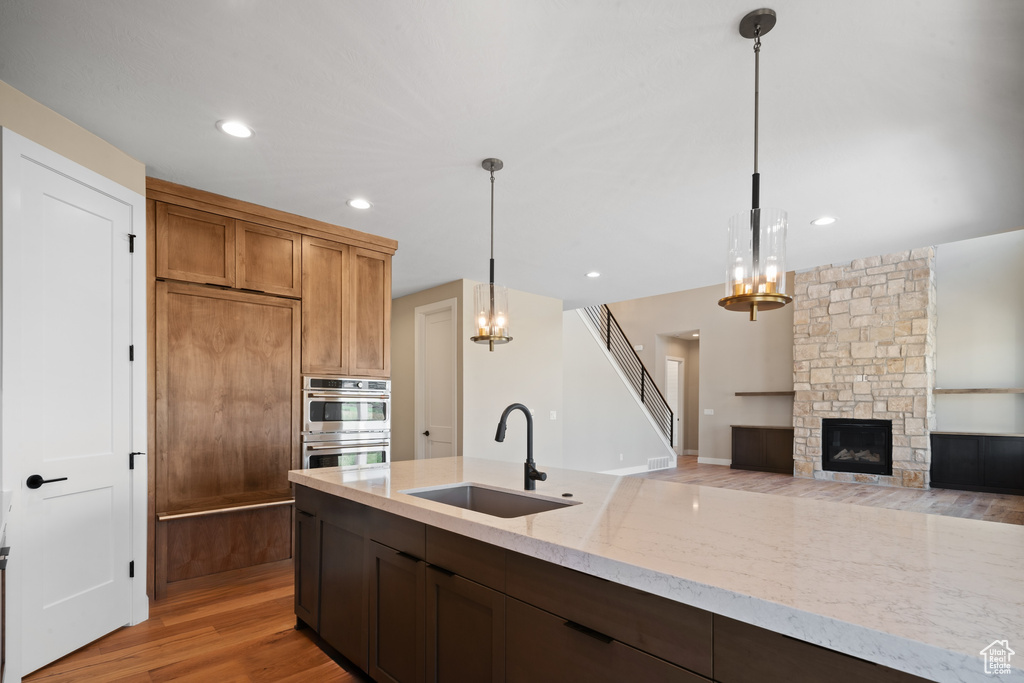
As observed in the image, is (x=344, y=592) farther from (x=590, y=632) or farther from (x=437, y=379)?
(x=437, y=379)

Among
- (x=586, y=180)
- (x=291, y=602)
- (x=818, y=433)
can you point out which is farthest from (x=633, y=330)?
(x=291, y=602)

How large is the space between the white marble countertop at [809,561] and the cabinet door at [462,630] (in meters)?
0.20

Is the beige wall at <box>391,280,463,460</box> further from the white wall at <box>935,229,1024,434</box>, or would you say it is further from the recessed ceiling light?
the white wall at <box>935,229,1024,434</box>

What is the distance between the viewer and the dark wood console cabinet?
1066mm

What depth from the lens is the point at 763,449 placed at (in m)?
8.96

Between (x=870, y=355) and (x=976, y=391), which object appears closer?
(x=976, y=391)

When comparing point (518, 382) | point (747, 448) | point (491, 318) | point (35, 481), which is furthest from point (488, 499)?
point (747, 448)

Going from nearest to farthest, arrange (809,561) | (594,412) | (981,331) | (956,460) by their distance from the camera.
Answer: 1. (809,561)
2. (956,460)
3. (981,331)
4. (594,412)

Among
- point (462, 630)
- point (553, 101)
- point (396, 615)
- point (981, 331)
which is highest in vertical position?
point (553, 101)

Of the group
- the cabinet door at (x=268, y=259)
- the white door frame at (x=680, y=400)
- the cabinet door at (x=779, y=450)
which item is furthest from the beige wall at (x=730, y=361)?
the cabinet door at (x=268, y=259)

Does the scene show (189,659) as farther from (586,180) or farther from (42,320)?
(586,180)

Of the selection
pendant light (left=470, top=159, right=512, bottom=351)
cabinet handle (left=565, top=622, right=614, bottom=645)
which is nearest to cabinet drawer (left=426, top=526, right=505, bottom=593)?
cabinet handle (left=565, top=622, right=614, bottom=645)

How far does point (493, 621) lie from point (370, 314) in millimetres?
3287

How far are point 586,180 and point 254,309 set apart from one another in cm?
248
